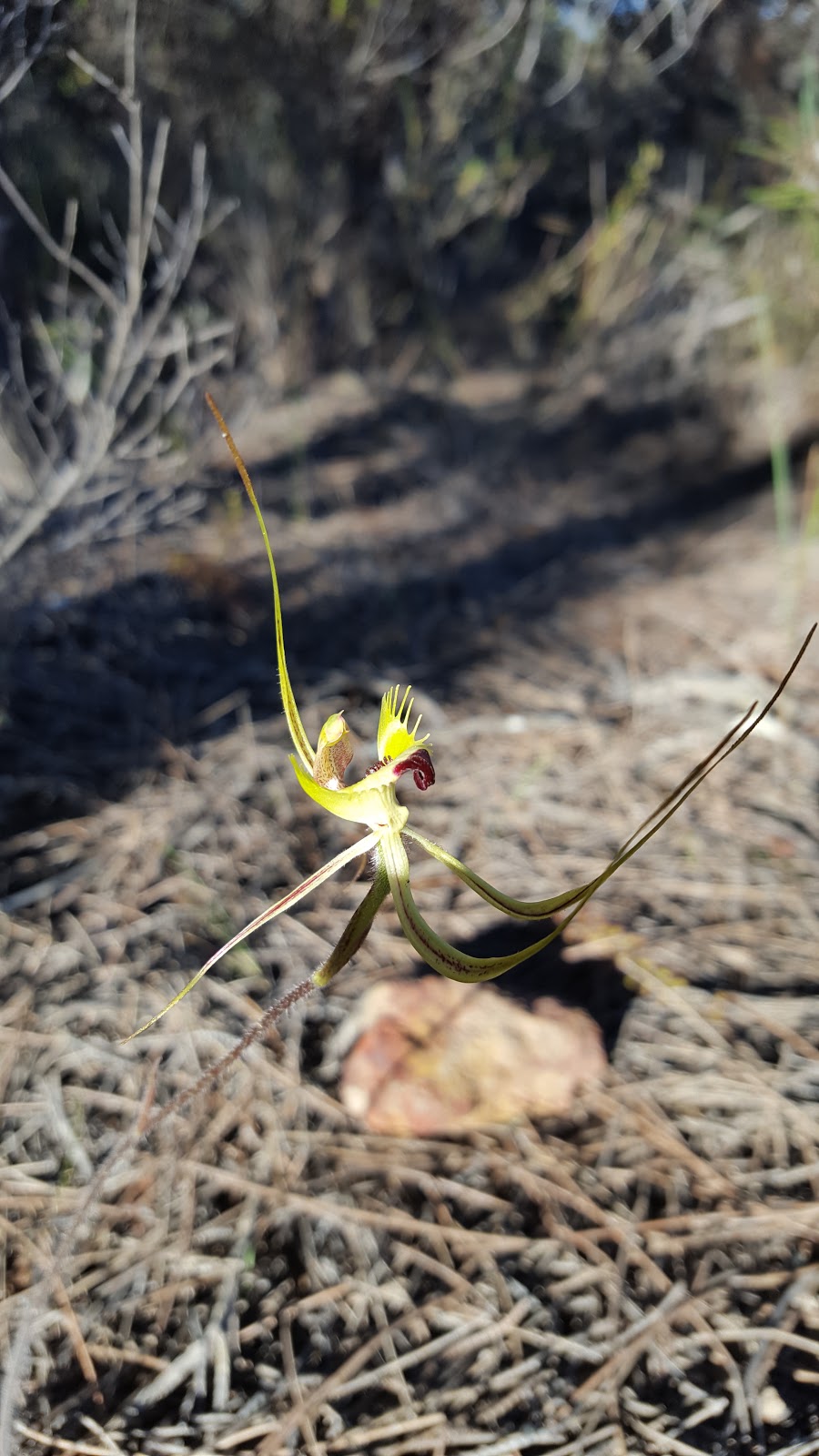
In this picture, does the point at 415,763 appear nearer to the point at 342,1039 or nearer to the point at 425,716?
the point at 342,1039

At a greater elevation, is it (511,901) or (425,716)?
(425,716)

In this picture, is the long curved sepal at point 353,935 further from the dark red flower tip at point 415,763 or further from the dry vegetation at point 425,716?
the dry vegetation at point 425,716

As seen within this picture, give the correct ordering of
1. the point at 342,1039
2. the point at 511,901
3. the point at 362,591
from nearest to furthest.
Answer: the point at 511,901
the point at 342,1039
the point at 362,591

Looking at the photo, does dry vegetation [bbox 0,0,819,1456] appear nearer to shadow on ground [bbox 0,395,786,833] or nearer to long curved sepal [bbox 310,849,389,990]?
shadow on ground [bbox 0,395,786,833]

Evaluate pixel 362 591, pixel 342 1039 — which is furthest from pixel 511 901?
pixel 362 591

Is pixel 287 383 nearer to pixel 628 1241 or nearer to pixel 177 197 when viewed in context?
pixel 177 197

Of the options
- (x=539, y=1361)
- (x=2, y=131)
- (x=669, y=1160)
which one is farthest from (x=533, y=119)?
(x=539, y=1361)

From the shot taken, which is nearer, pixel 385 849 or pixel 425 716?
pixel 385 849

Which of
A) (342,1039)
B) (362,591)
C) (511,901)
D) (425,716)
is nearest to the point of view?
(511,901)
